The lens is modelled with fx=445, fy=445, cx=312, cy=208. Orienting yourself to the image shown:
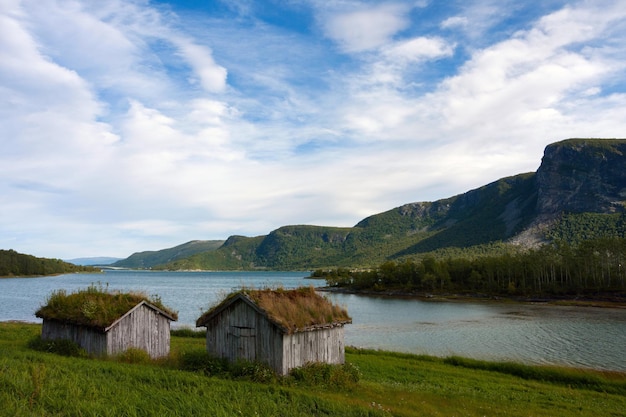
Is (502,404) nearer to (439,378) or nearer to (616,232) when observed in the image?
(439,378)

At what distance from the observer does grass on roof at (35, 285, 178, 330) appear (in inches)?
1025

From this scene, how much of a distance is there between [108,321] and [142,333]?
237 centimetres

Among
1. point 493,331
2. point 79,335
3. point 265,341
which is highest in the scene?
point 265,341

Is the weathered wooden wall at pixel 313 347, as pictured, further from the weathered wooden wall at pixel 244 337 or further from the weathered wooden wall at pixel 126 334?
the weathered wooden wall at pixel 126 334

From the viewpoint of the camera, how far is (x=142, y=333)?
1069 inches

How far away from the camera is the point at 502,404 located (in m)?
21.0

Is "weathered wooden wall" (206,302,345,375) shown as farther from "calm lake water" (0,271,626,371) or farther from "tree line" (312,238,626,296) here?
"tree line" (312,238,626,296)

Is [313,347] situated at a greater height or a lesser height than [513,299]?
greater

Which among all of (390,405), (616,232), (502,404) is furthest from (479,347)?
(616,232)

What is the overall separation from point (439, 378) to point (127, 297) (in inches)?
797

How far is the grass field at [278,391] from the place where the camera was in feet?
43.7

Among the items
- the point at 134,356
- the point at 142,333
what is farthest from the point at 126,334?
the point at 134,356

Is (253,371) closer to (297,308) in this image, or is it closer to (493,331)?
(297,308)

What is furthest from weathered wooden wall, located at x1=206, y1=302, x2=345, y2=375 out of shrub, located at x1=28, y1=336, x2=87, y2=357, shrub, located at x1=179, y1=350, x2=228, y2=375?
shrub, located at x1=28, y1=336, x2=87, y2=357
